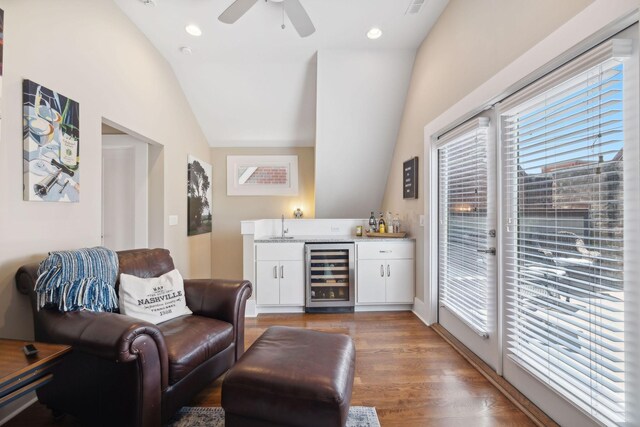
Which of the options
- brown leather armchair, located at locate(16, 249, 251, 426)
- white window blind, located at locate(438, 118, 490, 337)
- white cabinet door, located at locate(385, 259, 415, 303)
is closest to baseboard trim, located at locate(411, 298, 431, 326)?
white cabinet door, located at locate(385, 259, 415, 303)

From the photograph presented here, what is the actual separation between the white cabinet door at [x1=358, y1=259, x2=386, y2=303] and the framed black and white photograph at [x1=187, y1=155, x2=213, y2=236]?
2.41m

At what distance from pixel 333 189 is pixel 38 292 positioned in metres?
3.47

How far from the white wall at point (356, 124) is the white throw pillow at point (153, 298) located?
8.78 ft

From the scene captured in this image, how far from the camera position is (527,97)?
1706 mm

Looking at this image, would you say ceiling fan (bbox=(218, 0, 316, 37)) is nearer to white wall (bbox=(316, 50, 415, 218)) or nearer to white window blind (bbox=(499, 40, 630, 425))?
white wall (bbox=(316, 50, 415, 218))

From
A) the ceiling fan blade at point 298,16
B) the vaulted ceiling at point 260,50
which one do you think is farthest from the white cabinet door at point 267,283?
the ceiling fan blade at point 298,16

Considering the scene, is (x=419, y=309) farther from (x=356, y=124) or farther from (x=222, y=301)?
(x=356, y=124)

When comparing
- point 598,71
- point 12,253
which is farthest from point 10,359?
point 598,71

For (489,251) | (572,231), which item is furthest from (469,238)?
(572,231)

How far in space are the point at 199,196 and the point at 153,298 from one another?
255 centimetres

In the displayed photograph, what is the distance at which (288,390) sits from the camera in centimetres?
126

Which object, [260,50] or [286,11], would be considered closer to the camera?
[286,11]

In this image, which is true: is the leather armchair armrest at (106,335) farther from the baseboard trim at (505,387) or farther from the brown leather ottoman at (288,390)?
the baseboard trim at (505,387)

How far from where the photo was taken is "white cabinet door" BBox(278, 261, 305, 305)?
3371mm
